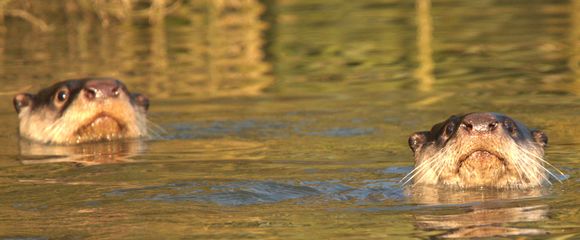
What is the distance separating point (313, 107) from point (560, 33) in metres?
5.25

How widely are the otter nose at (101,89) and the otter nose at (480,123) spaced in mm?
3595

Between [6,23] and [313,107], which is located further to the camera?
[6,23]

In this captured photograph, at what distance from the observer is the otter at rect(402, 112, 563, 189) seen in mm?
7922

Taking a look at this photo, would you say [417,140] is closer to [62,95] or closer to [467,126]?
[467,126]

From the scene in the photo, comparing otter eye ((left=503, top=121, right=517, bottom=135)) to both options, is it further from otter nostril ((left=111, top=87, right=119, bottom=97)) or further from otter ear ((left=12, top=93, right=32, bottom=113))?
otter ear ((left=12, top=93, right=32, bottom=113))

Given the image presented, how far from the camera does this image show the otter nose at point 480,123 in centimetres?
790

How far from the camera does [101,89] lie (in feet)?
35.7

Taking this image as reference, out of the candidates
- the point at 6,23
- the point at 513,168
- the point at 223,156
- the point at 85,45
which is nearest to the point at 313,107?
the point at 223,156

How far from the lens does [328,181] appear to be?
888 cm

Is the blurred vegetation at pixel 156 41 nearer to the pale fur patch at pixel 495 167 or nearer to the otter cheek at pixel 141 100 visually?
the otter cheek at pixel 141 100

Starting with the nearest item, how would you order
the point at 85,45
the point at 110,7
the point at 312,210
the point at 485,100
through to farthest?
the point at 312,210, the point at 485,100, the point at 85,45, the point at 110,7

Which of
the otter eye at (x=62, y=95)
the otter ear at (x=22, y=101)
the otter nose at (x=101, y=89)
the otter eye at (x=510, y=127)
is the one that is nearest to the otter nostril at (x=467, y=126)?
the otter eye at (x=510, y=127)

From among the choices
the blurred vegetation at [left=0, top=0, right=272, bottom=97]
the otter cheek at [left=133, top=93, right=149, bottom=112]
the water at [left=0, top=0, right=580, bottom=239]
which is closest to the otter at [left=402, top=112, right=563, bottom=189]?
the water at [left=0, top=0, right=580, bottom=239]

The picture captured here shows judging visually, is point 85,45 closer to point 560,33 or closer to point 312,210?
point 560,33
